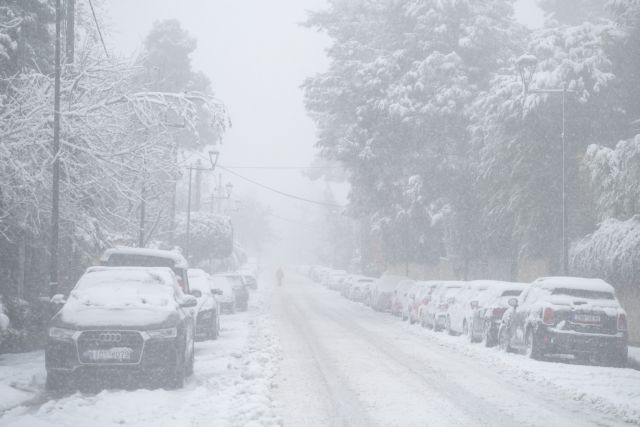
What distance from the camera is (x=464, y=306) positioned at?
67.1 ft

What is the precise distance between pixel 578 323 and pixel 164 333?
8.29m

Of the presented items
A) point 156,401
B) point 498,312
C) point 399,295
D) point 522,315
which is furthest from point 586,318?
point 399,295

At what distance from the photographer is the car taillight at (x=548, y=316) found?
14.7 metres

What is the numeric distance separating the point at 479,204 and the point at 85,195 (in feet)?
60.2

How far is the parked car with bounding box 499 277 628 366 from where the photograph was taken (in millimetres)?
14516

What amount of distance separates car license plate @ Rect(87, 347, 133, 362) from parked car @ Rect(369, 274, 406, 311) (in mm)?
25661

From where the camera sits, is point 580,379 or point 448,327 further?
point 448,327

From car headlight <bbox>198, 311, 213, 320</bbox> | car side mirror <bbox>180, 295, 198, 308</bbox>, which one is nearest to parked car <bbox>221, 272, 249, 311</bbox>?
car headlight <bbox>198, 311, 213, 320</bbox>

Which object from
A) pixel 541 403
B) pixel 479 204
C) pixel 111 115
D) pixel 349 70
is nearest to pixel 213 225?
pixel 349 70

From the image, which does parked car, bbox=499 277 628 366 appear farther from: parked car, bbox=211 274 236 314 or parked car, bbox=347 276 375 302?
parked car, bbox=347 276 375 302

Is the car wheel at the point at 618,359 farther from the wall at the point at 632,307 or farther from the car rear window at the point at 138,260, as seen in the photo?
the car rear window at the point at 138,260

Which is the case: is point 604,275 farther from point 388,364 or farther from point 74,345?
point 74,345

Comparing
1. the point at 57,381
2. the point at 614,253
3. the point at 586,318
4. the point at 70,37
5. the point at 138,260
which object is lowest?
the point at 57,381

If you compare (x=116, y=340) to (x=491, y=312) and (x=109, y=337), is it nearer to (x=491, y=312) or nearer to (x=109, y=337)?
(x=109, y=337)
